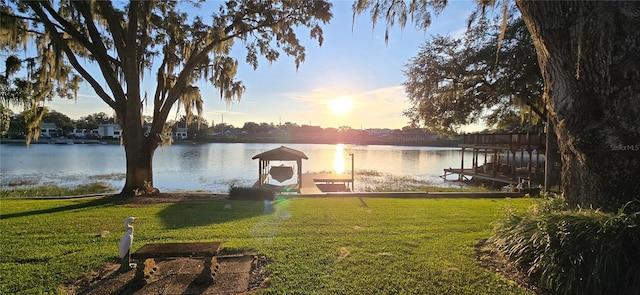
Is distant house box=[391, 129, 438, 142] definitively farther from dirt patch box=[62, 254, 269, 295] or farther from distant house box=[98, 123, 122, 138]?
dirt patch box=[62, 254, 269, 295]

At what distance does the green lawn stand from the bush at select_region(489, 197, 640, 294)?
45cm

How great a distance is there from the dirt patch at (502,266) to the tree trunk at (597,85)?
1.15m

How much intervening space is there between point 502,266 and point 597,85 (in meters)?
2.24

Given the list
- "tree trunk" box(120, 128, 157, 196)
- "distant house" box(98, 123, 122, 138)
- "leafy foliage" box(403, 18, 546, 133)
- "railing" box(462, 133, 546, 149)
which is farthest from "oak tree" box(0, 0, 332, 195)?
"distant house" box(98, 123, 122, 138)

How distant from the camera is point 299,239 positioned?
5.14 meters

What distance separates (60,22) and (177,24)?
300 cm

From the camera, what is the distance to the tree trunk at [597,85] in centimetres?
351

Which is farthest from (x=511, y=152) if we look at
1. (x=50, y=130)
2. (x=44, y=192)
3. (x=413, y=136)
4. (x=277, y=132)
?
(x=50, y=130)

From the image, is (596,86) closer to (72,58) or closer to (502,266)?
(502,266)

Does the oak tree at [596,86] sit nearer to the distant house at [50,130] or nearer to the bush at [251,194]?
the bush at [251,194]

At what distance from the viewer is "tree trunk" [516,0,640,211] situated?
3.51 m

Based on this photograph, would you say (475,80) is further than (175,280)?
Yes

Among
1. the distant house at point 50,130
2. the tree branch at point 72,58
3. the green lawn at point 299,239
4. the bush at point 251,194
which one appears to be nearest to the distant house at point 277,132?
the distant house at point 50,130

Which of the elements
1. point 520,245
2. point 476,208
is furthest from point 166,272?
point 476,208
